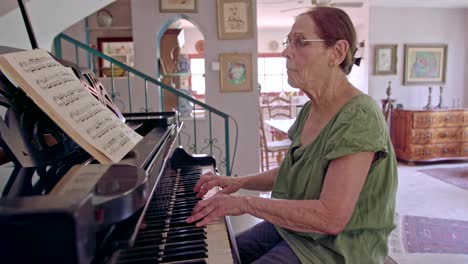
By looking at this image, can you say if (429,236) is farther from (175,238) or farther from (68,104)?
(68,104)

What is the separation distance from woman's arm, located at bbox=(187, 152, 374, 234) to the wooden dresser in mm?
4845

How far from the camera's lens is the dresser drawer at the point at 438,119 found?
17.4 feet

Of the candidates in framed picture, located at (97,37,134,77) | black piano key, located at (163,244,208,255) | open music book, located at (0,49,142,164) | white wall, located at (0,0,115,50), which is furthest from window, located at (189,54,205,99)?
black piano key, located at (163,244,208,255)

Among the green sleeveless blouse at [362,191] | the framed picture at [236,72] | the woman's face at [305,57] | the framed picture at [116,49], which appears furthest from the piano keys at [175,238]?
the framed picture at [116,49]

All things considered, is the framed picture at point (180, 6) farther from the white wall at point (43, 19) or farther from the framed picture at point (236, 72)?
the white wall at point (43, 19)

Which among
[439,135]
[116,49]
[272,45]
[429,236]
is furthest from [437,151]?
[116,49]

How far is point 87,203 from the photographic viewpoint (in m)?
0.46

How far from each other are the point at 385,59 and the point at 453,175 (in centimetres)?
210

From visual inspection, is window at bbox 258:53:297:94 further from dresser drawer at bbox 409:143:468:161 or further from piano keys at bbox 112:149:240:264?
piano keys at bbox 112:149:240:264

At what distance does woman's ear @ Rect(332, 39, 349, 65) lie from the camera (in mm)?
1168

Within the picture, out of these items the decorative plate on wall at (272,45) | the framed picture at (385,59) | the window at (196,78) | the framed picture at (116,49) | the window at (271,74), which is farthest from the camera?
the window at (271,74)

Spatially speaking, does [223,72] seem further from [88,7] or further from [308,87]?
[308,87]

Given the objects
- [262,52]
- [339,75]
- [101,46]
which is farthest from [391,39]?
[339,75]

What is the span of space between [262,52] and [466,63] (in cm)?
416
